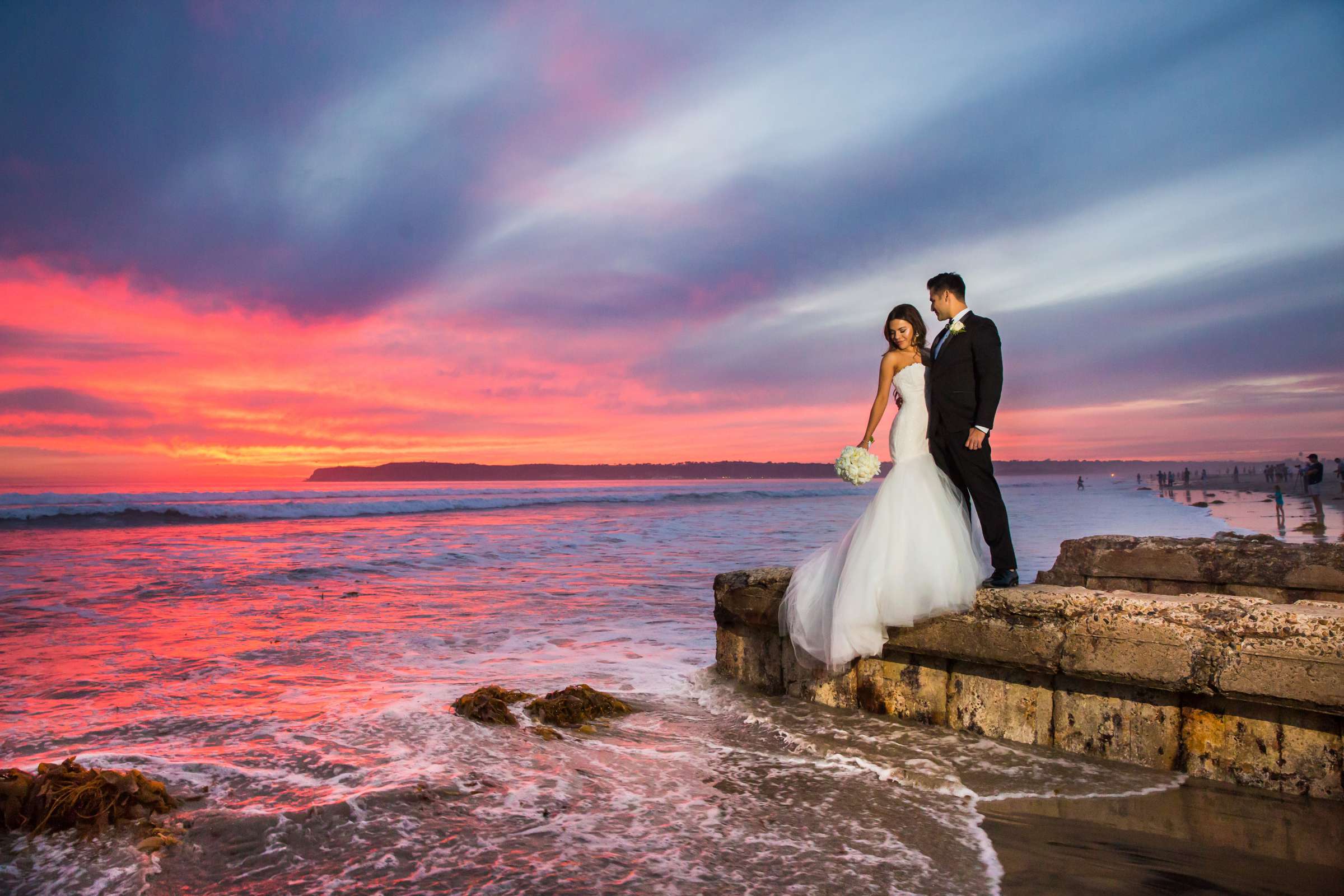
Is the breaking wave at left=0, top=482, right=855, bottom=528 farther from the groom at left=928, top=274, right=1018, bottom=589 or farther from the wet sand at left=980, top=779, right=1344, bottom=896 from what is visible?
the wet sand at left=980, top=779, right=1344, bottom=896

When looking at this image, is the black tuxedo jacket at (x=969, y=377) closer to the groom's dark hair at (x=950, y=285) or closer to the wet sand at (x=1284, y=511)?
the groom's dark hair at (x=950, y=285)

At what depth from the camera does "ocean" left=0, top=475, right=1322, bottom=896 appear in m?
3.14

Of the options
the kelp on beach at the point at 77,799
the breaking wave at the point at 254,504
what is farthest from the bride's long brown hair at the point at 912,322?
the breaking wave at the point at 254,504

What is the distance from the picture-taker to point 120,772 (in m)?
3.80

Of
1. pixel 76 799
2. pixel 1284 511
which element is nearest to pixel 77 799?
pixel 76 799

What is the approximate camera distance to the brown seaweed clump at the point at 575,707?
5.30 metres

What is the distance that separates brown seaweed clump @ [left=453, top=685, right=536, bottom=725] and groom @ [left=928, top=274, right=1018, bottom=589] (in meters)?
3.36

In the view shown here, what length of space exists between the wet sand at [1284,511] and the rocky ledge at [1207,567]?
451 centimetres

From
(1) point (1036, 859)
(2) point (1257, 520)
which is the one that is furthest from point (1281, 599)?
(2) point (1257, 520)

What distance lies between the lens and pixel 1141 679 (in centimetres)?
395

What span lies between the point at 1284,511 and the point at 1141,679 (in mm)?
32106

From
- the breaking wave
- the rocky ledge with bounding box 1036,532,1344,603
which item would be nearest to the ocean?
the rocky ledge with bounding box 1036,532,1344,603

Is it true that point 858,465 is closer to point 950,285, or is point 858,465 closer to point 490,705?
point 950,285

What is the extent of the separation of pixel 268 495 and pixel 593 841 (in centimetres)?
4852
